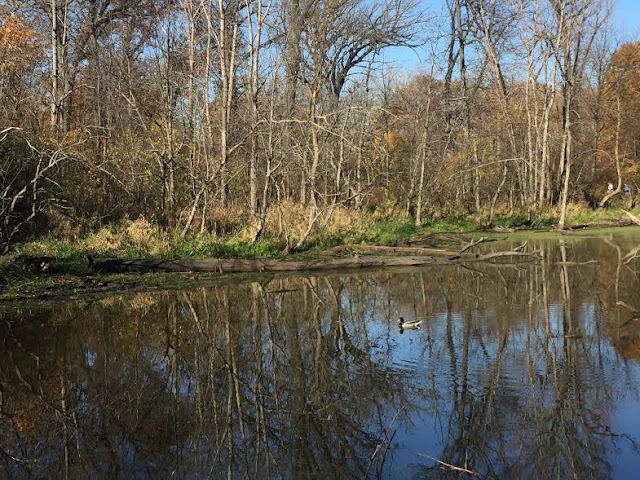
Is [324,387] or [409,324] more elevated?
[409,324]

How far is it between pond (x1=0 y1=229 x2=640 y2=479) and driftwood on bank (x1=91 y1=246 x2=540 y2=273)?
2473 millimetres

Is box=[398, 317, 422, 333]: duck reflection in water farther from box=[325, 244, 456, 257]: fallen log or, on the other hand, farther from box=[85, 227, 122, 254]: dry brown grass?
box=[85, 227, 122, 254]: dry brown grass

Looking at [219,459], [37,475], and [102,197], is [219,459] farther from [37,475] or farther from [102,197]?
[102,197]

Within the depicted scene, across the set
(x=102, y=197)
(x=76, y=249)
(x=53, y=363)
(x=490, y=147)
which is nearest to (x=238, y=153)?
(x=102, y=197)

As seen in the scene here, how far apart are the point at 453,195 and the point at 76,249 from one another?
19510 millimetres

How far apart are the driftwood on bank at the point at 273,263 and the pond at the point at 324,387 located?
8.11 feet

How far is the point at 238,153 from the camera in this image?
24516mm

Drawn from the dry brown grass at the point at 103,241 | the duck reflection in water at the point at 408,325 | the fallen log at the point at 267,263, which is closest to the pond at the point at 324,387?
the duck reflection in water at the point at 408,325

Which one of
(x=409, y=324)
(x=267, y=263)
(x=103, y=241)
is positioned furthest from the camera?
(x=103, y=241)

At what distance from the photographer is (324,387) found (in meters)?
6.28

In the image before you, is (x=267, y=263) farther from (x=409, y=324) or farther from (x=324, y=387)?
(x=324, y=387)

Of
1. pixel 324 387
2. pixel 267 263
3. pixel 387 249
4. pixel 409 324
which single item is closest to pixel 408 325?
pixel 409 324

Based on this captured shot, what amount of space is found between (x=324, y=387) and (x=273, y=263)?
8880mm

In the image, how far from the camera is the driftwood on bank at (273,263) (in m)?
13.9
